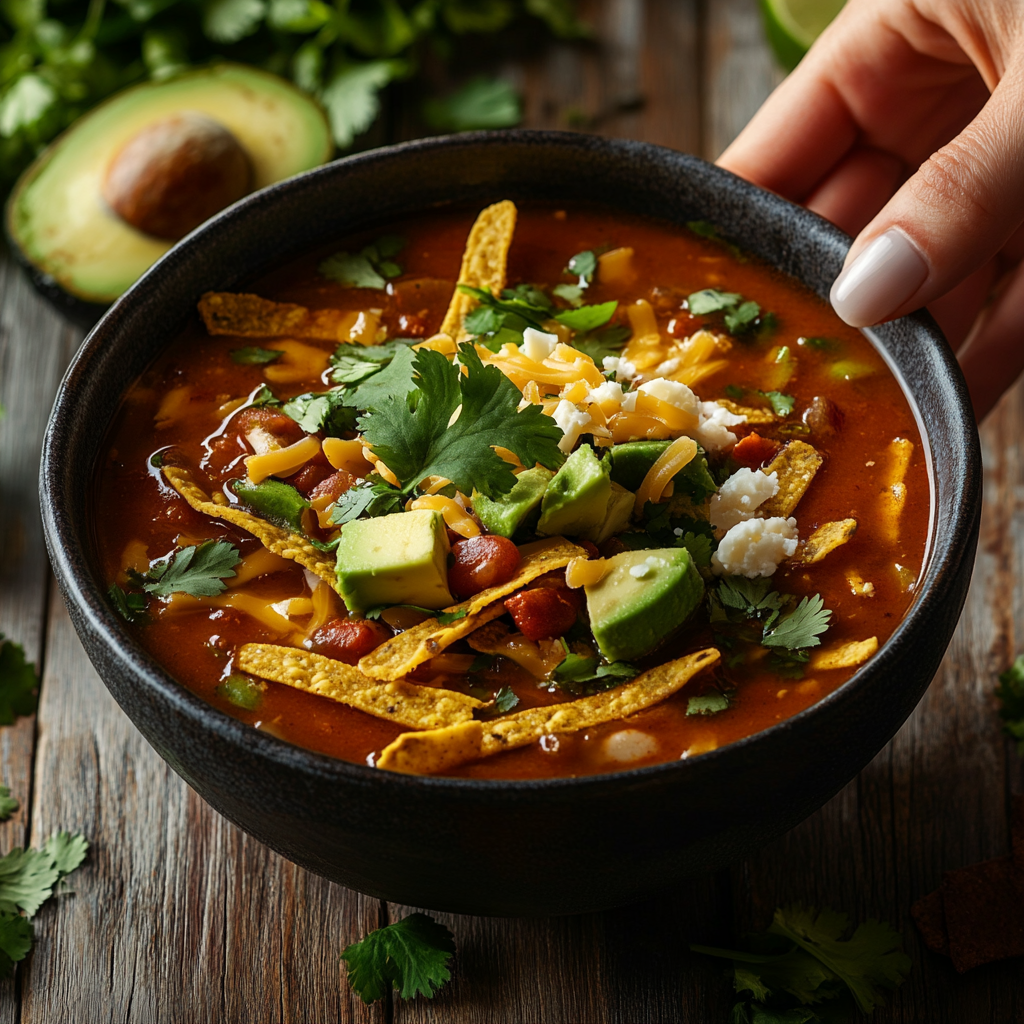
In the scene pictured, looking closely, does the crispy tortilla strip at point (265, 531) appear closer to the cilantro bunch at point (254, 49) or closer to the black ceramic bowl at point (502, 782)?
the black ceramic bowl at point (502, 782)

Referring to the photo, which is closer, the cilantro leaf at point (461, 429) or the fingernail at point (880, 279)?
the cilantro leaf at point (461, 429)

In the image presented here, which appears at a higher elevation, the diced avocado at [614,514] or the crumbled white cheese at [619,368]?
the crumbled white cheese at [619,368]

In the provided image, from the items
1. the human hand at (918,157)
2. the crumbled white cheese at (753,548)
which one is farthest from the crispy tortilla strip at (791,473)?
the human hand at (918,157)

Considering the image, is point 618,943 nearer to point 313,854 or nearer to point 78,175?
point 313,854

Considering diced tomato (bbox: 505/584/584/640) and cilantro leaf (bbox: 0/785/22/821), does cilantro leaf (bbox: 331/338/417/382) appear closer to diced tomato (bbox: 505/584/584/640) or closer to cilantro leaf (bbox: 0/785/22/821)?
diced tomato (bbox: 505/584/584/640)

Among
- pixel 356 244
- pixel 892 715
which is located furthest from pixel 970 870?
pixel 356 244
